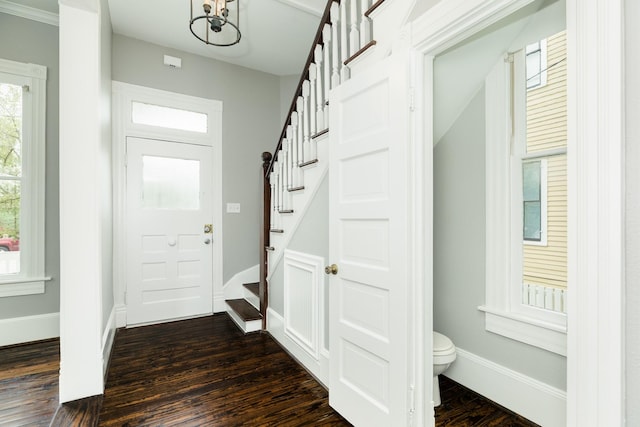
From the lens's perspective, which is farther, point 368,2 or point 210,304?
point 210,304

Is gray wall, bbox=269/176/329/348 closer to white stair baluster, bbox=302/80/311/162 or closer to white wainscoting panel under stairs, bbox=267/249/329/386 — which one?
white wainscoting panel under stairs, bbox=267/249/329/386

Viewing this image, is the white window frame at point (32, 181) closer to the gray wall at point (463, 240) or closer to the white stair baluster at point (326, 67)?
the white stair baluster at point (326, 67)

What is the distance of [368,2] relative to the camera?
6.34 feet

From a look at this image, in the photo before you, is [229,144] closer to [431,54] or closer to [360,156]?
[360,156]

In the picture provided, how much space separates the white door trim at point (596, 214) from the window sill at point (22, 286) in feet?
13.0

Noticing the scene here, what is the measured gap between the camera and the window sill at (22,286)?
2.88 meters

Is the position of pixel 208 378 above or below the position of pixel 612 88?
below

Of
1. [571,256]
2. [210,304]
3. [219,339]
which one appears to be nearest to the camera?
[571,256]

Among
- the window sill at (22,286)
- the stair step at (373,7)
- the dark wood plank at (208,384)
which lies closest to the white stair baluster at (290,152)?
the stair step at (373,7)

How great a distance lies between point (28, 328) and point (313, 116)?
3.26 meters

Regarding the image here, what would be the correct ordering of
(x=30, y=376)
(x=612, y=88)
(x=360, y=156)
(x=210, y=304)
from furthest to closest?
1. (x=210, y=304)
2. (x=30, y=376)
3. (x=360, y=156)
4. (x=612, y=88)

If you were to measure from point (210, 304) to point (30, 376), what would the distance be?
65.2 inches

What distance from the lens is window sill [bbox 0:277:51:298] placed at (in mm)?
2879

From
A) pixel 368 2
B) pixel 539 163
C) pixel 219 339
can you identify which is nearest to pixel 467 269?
pixel 539 163
